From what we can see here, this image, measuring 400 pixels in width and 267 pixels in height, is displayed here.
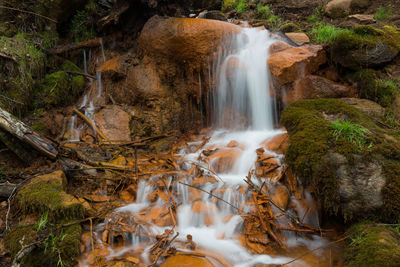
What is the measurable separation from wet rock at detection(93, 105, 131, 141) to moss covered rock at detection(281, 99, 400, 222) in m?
3.44

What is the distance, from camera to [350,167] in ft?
8.63

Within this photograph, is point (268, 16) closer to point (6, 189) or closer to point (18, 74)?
point (18, 74)

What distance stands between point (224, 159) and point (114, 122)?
265 cm

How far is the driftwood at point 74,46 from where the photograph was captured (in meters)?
6.64

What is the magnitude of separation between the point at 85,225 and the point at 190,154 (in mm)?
2169

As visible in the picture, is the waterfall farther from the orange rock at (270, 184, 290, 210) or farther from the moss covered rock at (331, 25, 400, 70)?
the orange rock at (270, 184, 290, 210)

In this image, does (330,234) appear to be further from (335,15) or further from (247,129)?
(335,15)

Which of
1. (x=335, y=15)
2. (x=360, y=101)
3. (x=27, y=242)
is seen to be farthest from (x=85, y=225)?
(x=335, y=15)

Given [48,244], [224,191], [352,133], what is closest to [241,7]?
[352,133]

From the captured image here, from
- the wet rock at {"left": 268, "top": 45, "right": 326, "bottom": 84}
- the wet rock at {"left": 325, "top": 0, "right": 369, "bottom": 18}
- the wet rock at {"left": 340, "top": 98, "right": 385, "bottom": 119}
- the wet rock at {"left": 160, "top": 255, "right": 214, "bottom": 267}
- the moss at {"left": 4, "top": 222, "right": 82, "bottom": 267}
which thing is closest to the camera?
the moss at {"left": 4, "top": 222, "right": 82, "bottom": 267}

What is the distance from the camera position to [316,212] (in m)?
2.94

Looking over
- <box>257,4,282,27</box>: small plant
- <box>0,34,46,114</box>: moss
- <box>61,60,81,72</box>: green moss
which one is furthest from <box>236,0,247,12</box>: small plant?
<box>0,34,46,114</box>: moss

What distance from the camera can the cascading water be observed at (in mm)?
2799

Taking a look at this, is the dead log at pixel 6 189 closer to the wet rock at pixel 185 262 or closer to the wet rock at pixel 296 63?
the wet rock at pixel 185 262
